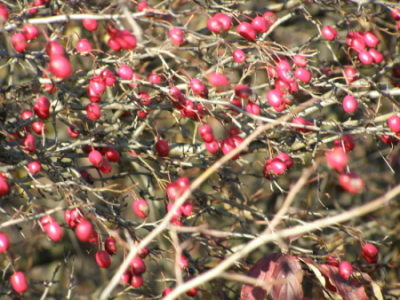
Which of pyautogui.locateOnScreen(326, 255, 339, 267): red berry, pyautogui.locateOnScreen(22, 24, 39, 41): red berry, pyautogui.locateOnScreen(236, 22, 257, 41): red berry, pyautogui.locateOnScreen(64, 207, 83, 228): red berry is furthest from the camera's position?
pyautogui.locateOnScreen(326, 255, 339, 267): red berry

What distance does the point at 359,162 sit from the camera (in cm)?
382

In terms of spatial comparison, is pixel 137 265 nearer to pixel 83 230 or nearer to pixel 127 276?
pixel 127 276

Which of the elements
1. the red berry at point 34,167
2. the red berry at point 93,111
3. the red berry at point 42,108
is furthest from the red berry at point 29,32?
the red berry at point 34,167

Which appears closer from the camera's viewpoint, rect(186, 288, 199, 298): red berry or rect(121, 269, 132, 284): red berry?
rect(121, 269, 132, 284): red berry

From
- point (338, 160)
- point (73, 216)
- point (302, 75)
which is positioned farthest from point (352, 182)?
point (73, 216)

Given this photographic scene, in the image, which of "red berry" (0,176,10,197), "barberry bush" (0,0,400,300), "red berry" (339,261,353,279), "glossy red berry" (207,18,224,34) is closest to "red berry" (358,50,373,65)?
"barberry bush" (0,0,400,300)

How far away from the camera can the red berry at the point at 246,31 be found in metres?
1.94

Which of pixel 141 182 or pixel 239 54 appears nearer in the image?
pixel 239 54

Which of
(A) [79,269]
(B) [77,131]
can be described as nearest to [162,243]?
(A) [79,269]

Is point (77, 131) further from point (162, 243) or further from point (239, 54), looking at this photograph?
point (162, 243)

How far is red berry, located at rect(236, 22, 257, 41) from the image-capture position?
6.37ft

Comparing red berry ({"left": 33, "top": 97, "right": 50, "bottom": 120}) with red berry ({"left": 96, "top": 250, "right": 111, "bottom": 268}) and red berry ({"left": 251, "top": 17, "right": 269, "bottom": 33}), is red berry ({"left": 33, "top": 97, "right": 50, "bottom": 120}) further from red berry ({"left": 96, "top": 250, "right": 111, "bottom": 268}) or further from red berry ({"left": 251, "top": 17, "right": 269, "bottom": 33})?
red berry ({"left": 251, "top": 17, "right": 269, "bottom": 33})

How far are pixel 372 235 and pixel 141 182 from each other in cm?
201

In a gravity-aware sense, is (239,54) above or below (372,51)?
above
